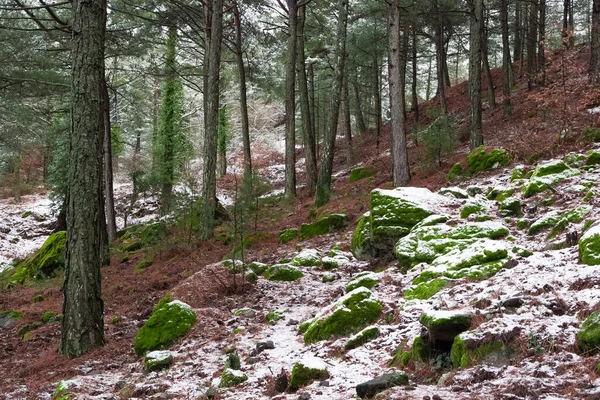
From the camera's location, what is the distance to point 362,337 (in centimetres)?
456

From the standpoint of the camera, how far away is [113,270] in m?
12.0

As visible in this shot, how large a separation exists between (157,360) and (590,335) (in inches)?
167

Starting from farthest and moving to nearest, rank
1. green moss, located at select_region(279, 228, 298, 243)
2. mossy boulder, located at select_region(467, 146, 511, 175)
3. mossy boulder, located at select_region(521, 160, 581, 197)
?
mossy boulder, located at select_region(467, 146, 511, 175), green moss, located at select_region(279, 228, 298, 243), mossy boulder, located at select_region(521, 160, 581, 197)

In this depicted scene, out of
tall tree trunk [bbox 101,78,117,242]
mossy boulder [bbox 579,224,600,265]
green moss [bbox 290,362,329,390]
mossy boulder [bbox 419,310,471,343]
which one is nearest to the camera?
mossy boulder [bbox 419,310,471,343]

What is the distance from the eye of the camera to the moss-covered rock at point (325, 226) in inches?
420

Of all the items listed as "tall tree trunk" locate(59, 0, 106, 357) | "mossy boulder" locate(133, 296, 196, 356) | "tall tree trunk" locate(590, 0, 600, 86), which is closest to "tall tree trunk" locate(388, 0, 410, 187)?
"tall tree trunk" locate(590, 0, 600, 86)

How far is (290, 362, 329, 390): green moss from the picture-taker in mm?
3945

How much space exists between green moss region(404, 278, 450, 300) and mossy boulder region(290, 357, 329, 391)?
156 centimetres

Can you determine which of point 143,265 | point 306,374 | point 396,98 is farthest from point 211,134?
point 306,374

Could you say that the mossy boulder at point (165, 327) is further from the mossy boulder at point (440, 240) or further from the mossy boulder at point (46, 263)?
the mossy boulder at point (46, 263)

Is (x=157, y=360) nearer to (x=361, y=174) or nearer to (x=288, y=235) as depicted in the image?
(x=288, y=235)

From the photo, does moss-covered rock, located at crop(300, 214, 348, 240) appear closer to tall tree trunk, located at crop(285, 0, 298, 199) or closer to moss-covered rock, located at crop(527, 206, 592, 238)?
moss-covered rock, located at crop(527, 206, 592, 238)

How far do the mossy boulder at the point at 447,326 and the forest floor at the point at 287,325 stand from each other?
28 centimetres

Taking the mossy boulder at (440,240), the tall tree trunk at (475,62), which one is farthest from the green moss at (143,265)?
the tall tree trunk at (475,62)
